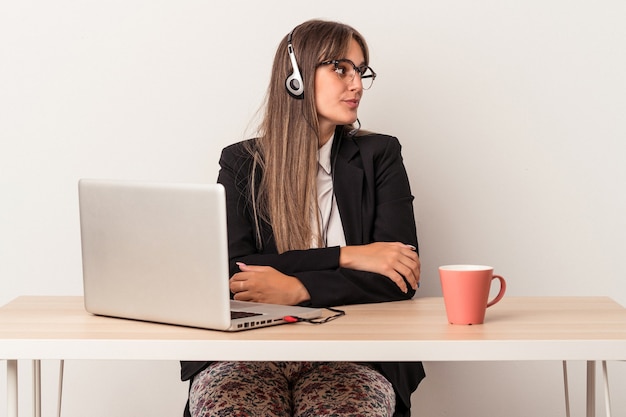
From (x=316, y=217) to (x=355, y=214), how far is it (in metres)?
0.09

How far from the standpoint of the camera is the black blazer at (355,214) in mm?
1809

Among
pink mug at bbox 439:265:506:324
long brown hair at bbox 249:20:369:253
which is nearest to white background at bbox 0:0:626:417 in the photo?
long brown hair at bbox 249:20:369:253

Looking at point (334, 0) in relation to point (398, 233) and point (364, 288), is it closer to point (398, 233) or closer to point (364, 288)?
point (398, 233)

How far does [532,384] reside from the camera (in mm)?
2730

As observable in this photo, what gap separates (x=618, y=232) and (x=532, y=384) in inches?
21.5

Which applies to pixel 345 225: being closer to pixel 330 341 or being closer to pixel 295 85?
pixel 295 85

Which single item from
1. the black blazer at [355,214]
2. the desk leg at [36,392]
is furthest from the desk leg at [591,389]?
the desk leg at [36,392]

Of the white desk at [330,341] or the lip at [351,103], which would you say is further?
the lip at [351,103]

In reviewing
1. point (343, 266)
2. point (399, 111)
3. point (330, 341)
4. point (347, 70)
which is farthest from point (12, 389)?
point (399, 111)

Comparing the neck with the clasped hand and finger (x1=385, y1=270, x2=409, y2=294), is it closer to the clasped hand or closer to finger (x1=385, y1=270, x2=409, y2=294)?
the clasped hand

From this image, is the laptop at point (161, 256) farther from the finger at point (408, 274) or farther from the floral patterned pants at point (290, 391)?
the finger at point (408, 274)

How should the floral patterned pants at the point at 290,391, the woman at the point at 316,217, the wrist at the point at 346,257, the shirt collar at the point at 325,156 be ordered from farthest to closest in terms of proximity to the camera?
the shirt collar at the point at 325,156
the wrist at the point at 346,257
the woman at the point at 316,217
the floral patterned pants at the point at 290,391

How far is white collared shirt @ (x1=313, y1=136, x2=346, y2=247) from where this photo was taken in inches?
83.0

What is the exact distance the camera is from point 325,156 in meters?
2.17
